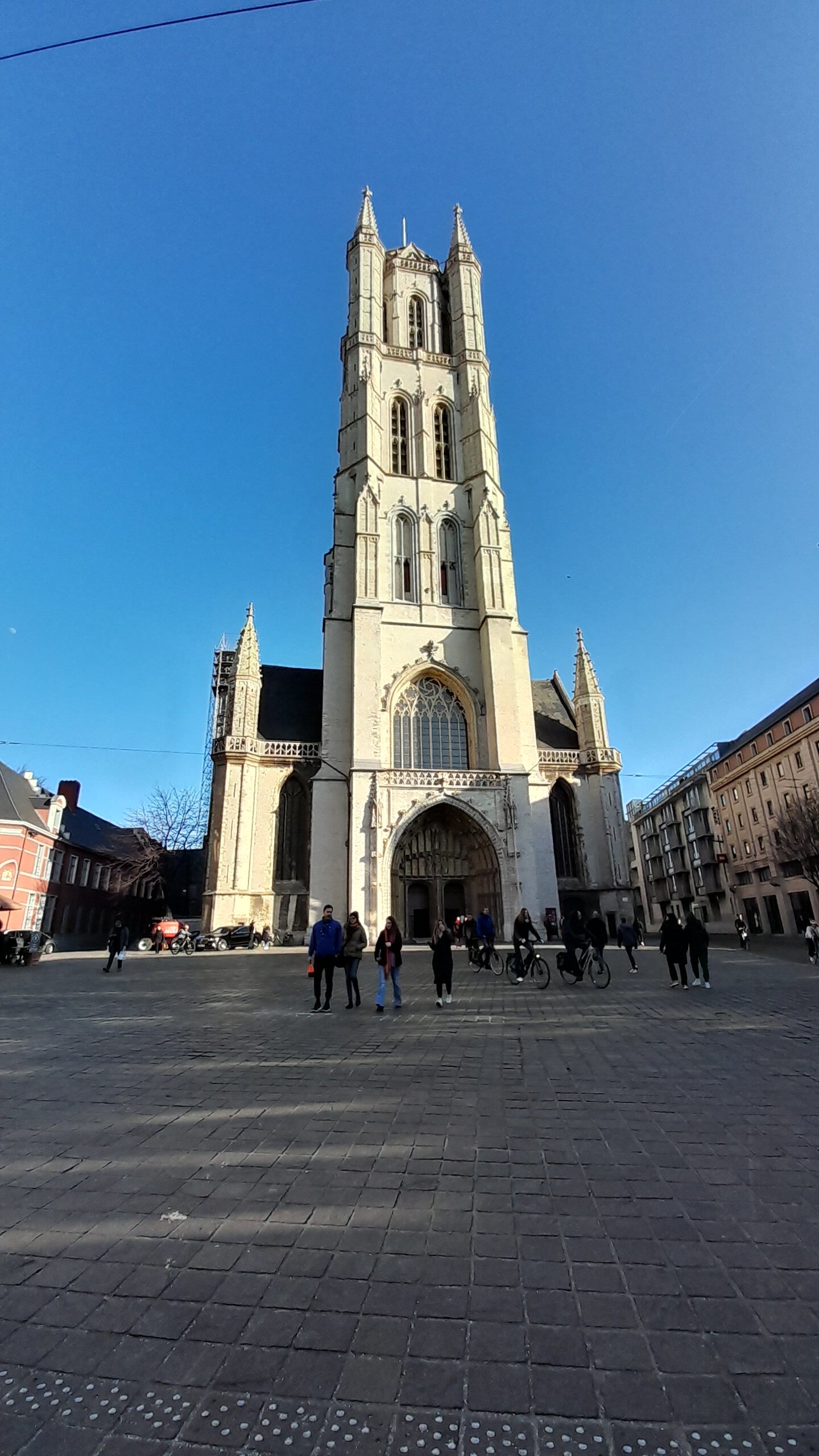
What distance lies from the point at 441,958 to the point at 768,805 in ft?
111

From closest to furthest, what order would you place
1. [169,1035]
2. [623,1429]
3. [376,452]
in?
[623,1429], [169,1035], [376,452]

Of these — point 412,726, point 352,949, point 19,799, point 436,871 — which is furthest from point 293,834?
point 352,949

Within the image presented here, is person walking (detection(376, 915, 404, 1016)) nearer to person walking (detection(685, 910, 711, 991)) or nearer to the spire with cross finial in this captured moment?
person walking (detection(685, 910, 711, 991))

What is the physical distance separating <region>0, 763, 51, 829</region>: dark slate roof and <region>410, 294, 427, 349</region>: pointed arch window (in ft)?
109

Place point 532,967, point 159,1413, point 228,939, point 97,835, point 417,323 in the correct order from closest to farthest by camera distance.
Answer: point 159,1413 → point 532,967 → point 228,939 → point 417,323 → point 97,835

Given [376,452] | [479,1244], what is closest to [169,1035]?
[479,1244]

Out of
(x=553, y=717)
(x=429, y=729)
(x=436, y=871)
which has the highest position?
(x=553, y=717)

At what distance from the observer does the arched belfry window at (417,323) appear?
36.9 metres

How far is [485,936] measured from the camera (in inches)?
585

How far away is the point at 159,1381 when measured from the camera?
1.99m

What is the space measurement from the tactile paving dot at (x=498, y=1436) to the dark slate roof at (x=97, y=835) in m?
38.2

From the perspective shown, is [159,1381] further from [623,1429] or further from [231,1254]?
[623,1429]

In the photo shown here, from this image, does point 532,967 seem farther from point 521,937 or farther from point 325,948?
point 325,948

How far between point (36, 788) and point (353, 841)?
69.7 ft
